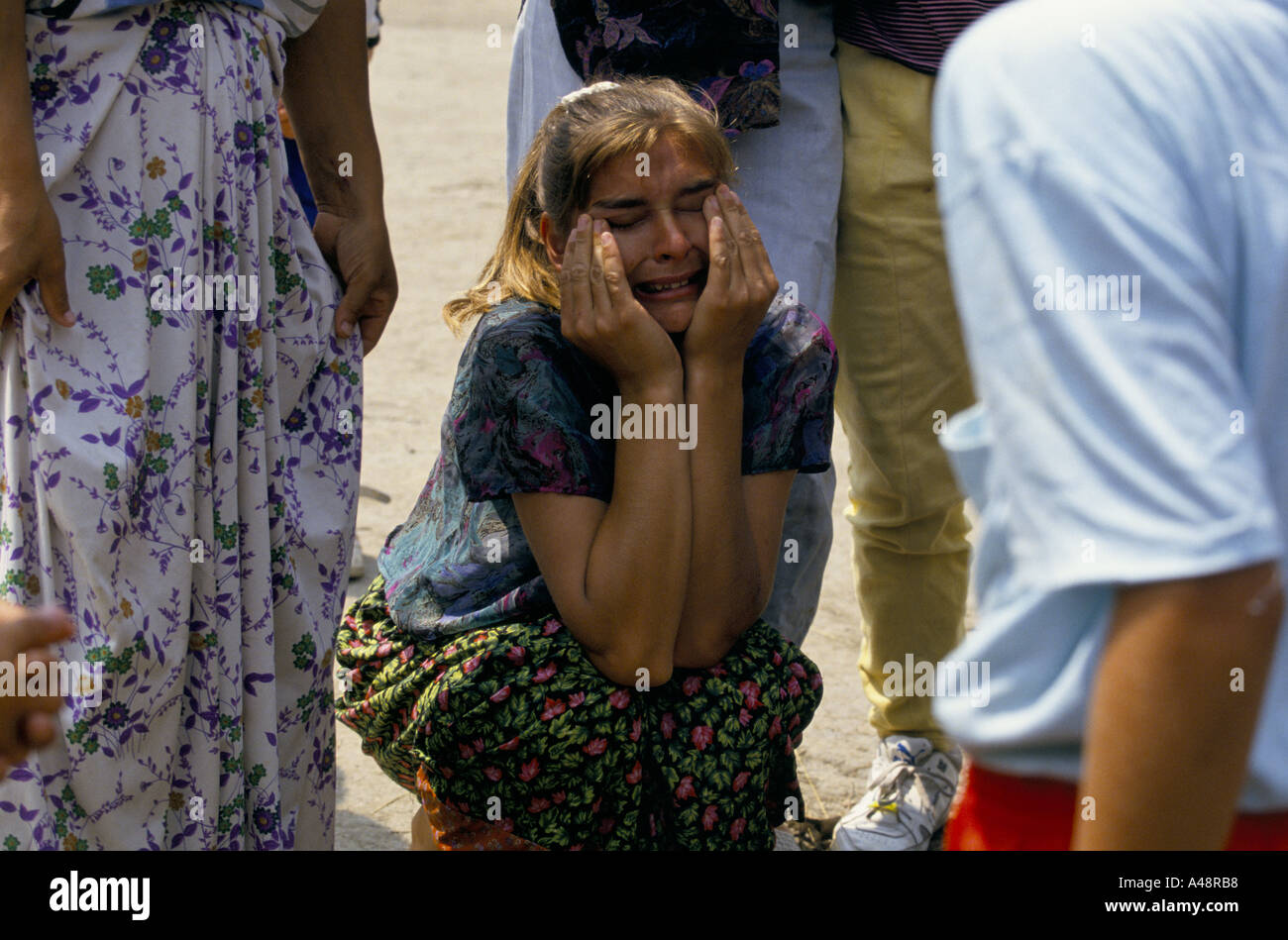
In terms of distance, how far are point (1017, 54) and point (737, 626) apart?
1.34m

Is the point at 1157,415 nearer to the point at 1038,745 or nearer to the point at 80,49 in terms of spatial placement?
the point at 1038,745

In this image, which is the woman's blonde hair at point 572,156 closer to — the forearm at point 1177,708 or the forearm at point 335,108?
the forearm at point 335,108

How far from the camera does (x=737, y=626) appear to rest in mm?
2027

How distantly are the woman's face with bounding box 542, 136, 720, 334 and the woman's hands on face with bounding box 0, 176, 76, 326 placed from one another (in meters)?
0.72

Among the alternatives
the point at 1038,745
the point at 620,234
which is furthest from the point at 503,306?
the point at 1038,745

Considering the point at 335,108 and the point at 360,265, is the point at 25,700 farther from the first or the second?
the point at 335,108

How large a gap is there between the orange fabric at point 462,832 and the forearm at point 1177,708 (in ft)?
4.36

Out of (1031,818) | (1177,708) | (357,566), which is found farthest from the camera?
(357,566)

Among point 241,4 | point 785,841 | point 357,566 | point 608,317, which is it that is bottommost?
point 785,841

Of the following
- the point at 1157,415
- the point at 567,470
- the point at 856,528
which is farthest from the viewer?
the point at 856,528

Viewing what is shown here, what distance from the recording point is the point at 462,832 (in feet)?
6.64

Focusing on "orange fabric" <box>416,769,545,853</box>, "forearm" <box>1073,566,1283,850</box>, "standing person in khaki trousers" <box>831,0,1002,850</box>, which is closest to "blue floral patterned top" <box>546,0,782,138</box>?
"standing person in khaki trousers" <box>831,0,1002,850</box>

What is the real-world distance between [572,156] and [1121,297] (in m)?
1.45

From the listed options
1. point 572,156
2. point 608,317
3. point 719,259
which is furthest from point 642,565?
point 572,156
